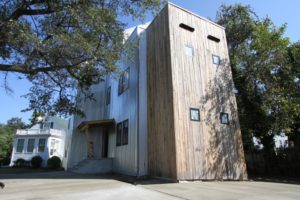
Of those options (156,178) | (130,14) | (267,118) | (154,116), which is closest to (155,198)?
(156,178)

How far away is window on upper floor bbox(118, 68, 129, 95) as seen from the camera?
1209cm

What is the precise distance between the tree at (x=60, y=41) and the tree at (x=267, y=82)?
7.43 m

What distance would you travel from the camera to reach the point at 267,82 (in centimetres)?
1284

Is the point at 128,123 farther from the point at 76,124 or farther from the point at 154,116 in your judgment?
the point at 76,124

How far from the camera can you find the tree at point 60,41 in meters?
7.25

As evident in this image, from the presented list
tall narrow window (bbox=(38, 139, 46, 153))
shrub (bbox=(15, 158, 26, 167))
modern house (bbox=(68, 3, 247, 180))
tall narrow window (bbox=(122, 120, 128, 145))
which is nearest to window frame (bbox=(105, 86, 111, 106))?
modern house (bbox=(68, 3, 247, 180))

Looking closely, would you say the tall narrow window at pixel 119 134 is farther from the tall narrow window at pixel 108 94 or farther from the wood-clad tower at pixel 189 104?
the tall narrow window at pixel 108 94

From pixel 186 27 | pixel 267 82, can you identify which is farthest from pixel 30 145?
pixel 267 82

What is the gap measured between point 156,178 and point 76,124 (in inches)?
394

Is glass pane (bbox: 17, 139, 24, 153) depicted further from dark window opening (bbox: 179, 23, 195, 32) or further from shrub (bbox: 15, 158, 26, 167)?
dark window opening (bbox: 179, 23, 195, 32)

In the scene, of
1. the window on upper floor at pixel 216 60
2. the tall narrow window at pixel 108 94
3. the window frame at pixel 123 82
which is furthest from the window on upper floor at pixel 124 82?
the window on upper floor at pixel 216 60

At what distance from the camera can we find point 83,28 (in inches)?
317

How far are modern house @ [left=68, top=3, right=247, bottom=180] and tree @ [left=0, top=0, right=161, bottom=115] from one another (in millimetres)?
1377

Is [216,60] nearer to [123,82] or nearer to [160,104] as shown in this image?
[160,104]
